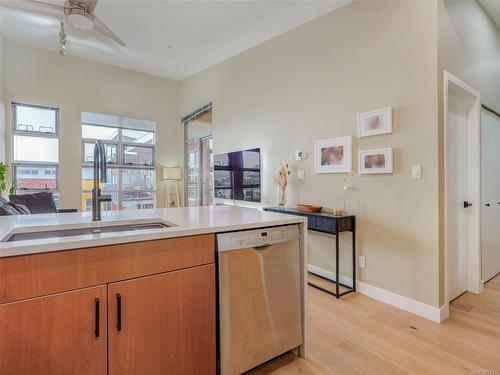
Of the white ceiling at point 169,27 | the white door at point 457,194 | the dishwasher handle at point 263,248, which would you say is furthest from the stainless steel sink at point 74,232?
the white ceiling at point 169,27

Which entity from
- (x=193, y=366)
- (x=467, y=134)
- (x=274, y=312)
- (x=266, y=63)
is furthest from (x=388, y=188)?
(x=266, y=63)

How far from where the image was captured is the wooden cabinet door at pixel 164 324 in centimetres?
120

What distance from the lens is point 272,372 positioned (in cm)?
167

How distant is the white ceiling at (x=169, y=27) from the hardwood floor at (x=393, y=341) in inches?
Result: 126

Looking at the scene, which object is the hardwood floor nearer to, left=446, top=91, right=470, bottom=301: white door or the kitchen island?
left=446, top=91, right=470, bottom=301: white door

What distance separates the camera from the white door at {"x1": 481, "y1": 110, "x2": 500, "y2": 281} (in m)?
3.03

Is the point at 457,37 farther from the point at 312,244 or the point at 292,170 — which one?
the point at 312,244

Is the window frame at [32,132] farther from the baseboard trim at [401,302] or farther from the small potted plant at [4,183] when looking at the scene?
the baseboard trim at [401,302]

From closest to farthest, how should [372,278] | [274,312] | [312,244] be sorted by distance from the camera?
1. [274,312]
2. [372,278]
3. [312,244]

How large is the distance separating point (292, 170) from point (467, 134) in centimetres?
191

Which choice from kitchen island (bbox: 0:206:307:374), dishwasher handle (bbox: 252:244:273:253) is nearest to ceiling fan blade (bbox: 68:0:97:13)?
kitchen island (bbox: 0:206:307:374)

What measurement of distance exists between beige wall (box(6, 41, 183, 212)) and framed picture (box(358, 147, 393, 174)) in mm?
4697

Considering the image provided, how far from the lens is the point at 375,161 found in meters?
2.68

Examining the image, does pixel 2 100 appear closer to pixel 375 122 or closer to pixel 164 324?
pixel 164 324
